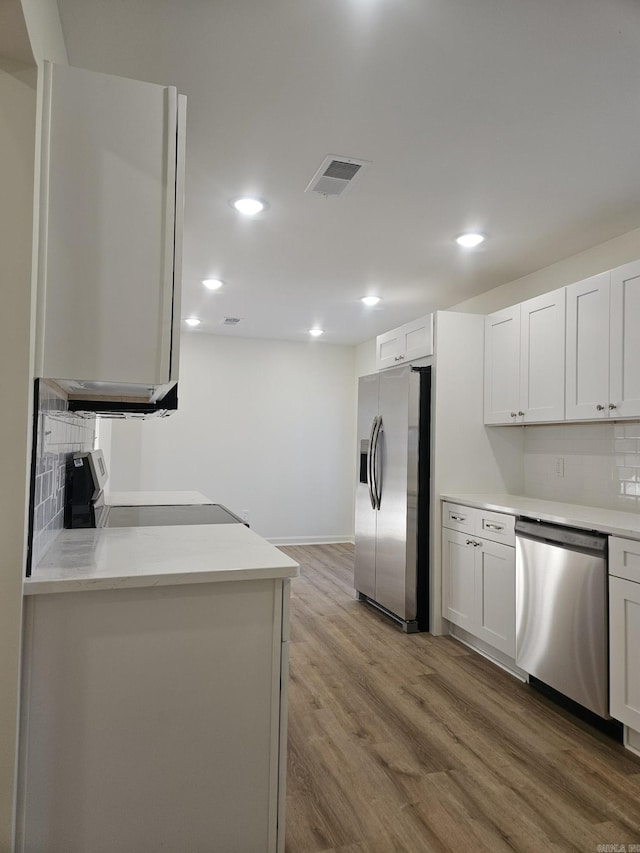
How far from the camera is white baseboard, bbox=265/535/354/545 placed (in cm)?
697

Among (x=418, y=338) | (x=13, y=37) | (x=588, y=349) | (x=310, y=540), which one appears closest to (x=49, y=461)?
(x=13, y=37)

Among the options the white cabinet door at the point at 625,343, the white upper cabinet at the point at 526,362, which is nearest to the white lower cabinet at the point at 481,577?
the white upper cabinet at the point at 526,362

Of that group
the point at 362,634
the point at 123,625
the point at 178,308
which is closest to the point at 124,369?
the point at 178,308

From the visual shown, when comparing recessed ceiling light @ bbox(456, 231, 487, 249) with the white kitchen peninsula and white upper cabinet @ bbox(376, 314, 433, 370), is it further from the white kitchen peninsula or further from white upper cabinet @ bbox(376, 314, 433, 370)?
the white kitchen peninsula

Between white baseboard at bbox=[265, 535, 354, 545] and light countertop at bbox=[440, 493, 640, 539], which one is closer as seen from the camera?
light countertop at bbox=[440, 493, 640, 539]

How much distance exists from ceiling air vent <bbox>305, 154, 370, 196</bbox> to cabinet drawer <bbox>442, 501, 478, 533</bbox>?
6.71ft

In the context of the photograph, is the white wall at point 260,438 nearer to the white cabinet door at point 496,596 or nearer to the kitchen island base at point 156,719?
the white cabinet door at point 496,596

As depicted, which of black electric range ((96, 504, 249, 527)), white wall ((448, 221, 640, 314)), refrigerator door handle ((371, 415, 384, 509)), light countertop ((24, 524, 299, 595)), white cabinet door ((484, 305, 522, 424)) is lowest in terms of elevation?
black electric range ((96, 504, 249, 527))

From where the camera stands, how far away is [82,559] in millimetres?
1601

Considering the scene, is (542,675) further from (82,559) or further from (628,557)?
(82,559)

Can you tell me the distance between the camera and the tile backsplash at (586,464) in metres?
3.19

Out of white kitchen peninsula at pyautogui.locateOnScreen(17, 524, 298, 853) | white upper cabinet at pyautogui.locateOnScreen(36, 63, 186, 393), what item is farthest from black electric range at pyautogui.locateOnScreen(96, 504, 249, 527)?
white upper cabinet at pyautogui.locateOnScreen(36, 63, 186, 393)

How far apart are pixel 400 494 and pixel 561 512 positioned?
3.99 feet

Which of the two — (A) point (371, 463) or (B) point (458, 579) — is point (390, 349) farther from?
(B) point (458, 579)
